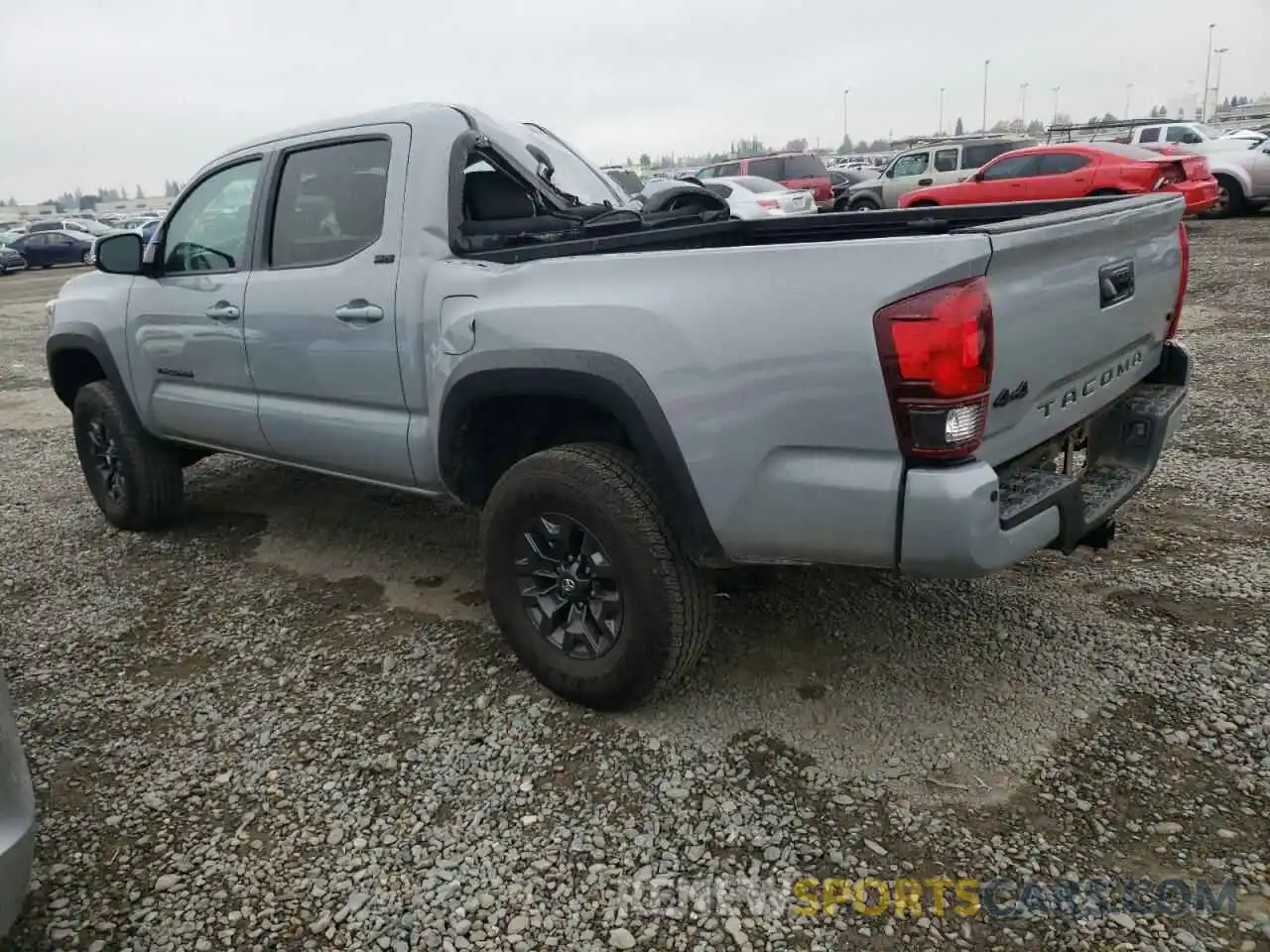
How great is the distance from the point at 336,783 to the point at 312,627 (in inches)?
43.4

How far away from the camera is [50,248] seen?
1197 inches

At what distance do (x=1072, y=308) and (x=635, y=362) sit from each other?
1.16 meters

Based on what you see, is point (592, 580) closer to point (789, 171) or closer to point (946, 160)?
point (946, 160)

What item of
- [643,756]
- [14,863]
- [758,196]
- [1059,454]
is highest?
[758,196]

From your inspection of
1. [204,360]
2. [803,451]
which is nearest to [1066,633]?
[803,451]

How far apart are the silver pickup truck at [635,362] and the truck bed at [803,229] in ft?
0.05

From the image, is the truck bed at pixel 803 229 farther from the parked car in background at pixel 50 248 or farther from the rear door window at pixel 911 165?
the parked car in background at pixel 50 248

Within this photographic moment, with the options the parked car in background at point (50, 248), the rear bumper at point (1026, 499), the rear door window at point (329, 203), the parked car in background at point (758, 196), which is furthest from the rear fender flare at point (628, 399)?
the parked car in background at point (50, 248)

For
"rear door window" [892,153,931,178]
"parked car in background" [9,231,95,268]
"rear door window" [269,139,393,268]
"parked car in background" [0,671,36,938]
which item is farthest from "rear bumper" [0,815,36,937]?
"parked car in background" [9,231,95,268]

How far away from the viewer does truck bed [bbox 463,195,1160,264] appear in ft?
10.5

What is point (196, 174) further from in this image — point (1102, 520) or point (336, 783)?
A: point (1102, 520)

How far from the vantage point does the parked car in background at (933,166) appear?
1859 centimetres

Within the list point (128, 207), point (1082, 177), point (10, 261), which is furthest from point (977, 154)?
point (128, 207)

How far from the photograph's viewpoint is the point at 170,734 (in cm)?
306
